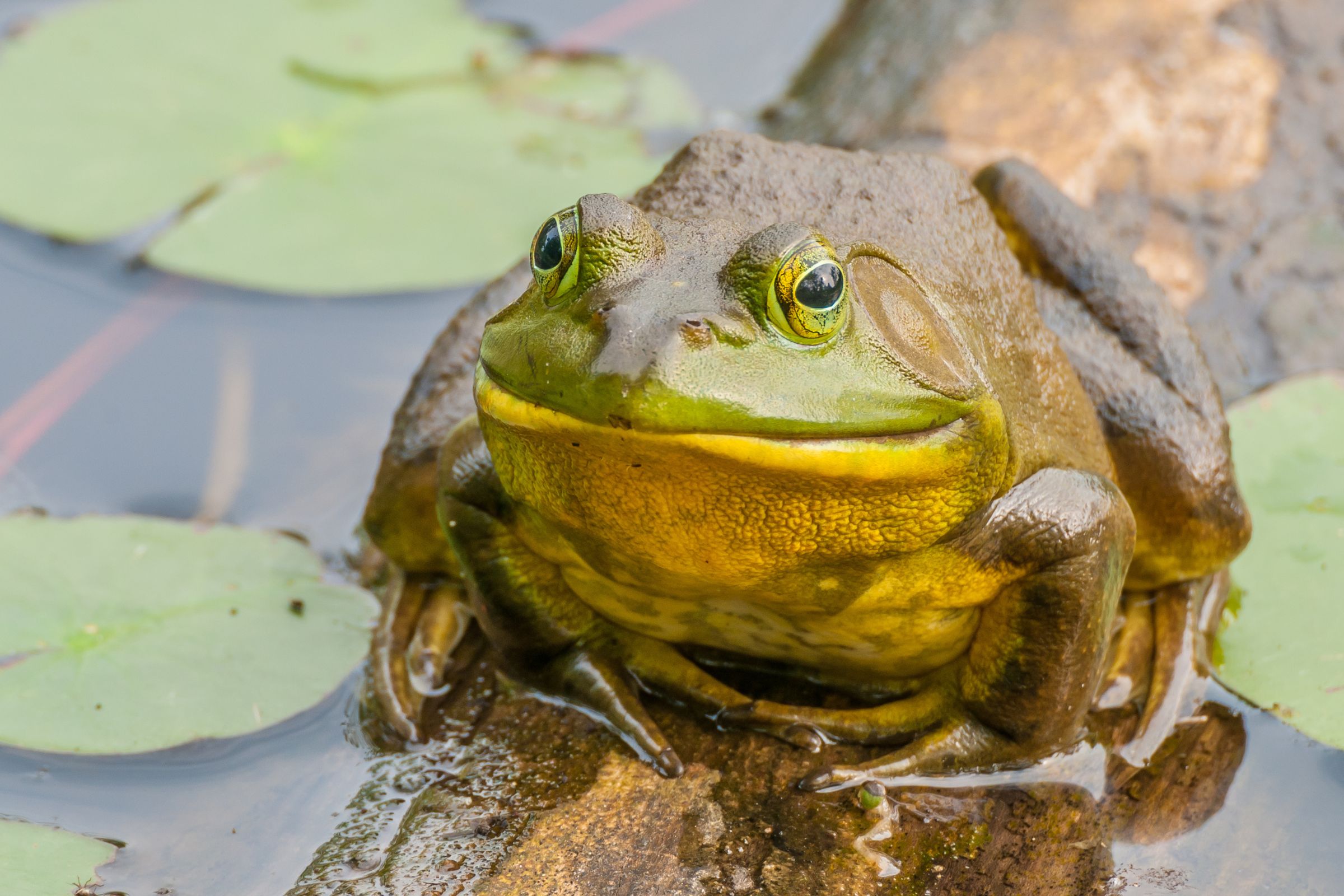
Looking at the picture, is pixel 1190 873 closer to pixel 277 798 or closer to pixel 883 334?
pixel 883 334

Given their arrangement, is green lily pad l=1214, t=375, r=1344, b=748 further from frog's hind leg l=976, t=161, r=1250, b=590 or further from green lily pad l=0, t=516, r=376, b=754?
green lily pad l=0, t=516, r=376, b=754

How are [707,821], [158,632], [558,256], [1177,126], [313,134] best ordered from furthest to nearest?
[313,134] → [1177,126] → [158,632] → [707,821] → [558,256]

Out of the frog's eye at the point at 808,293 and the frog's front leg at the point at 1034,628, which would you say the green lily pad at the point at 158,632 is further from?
the frog's eye at the point at 808,293

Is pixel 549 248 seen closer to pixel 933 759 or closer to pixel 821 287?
pixel 821 287

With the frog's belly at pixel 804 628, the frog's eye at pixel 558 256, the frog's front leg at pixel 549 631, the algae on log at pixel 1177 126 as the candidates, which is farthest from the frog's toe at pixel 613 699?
the algae on log at pixel 1177 126

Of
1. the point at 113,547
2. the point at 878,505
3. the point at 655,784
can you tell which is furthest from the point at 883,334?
the point at 113,547

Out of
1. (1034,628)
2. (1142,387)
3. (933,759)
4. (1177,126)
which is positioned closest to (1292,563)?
(1142,387)

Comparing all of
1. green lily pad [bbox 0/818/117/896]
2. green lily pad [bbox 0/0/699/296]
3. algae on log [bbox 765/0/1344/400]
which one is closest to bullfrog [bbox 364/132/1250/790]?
green lily pad [bbox 0/818/117/896]
